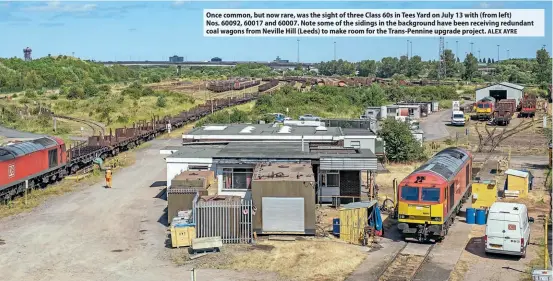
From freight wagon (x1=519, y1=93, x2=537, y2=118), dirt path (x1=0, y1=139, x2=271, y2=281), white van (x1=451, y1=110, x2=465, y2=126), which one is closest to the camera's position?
dirt path (x1=0, y1=139, x2=271, y2=281)

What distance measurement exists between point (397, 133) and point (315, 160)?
15844mm

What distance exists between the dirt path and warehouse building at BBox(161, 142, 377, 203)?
2.80m

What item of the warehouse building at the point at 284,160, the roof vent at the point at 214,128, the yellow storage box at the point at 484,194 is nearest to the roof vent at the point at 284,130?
the roof vent at the point at 214,128

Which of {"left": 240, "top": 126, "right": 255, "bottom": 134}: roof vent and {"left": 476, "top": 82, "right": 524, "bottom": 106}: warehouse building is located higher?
{"left": 476, "top": 82, "right": 524, "bottom": 106}: warehouse building

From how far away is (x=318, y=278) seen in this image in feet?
70.2

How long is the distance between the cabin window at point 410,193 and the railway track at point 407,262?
1.86m

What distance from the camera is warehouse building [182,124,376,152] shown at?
3794cm

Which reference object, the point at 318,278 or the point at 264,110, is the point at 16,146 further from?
the point at 264,110

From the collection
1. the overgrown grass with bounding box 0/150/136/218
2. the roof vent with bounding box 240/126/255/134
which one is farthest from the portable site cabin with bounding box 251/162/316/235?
the roof vent with bounding box 240/126/255/134

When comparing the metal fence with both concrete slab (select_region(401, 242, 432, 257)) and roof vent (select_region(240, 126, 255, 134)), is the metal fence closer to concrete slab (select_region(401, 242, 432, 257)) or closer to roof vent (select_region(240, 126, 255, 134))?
concrete slab (select_region(401, 242, 432, 257))

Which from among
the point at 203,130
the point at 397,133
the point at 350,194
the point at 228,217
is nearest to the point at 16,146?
the point at 203,130

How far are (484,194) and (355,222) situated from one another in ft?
27.8

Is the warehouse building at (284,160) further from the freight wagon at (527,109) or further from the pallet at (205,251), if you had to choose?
the freight wagon at (527,109)

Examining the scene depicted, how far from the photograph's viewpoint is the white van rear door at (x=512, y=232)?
22.7 m
